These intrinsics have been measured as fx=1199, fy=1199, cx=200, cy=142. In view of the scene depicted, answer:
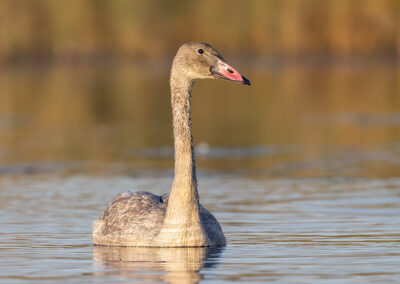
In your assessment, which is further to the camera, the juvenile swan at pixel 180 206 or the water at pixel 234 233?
the juvenile swan at pixel 180 206

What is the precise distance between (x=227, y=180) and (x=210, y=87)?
3672 centimetres

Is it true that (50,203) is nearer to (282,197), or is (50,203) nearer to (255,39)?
(282,197)

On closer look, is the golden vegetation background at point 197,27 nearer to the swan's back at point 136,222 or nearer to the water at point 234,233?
the water at point 234,233

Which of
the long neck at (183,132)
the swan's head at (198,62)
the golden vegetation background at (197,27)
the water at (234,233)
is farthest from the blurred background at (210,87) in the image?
the swan's head at (198,62)

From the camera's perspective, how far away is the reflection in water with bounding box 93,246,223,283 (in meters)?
12.3

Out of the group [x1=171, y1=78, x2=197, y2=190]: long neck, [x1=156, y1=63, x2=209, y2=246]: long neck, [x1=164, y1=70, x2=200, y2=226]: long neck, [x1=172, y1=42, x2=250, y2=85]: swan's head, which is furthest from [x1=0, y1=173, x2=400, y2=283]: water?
[x1=172, y1=42, x2=250, y2=85]: swan's head

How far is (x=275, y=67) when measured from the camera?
70.5 m

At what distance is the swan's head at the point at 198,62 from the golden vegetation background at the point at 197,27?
53464 mm

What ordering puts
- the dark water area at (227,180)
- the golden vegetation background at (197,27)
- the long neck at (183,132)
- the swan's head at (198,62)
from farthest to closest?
the golden vegetation background at (197,27) → the swan's head at (198,62) → the long neck at (183,132) → the dark water area at (227,180)

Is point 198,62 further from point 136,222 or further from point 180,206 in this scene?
point 136,222

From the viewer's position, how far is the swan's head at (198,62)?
14398 millimetres

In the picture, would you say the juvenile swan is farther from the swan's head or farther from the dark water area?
the dark water area

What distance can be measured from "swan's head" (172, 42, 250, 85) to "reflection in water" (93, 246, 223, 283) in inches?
83.4

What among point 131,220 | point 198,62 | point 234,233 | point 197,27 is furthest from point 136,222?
point 197,27
